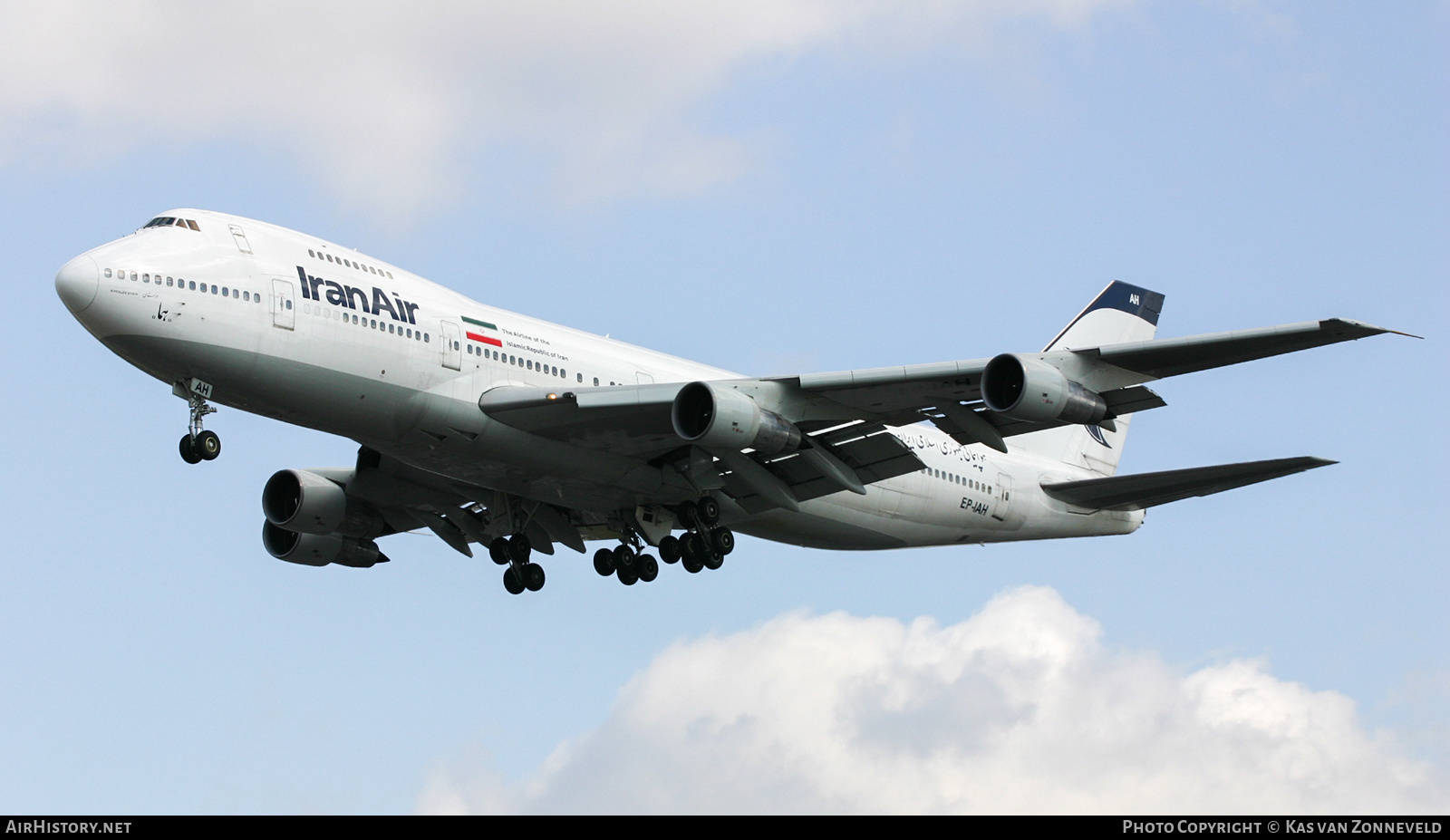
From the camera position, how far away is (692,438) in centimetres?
2905

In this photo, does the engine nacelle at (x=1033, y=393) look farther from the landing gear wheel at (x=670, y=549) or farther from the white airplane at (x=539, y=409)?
the landing gear wheel at (x=670, y=549)

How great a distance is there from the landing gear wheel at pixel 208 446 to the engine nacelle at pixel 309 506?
768cm

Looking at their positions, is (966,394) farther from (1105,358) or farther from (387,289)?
(387,289)

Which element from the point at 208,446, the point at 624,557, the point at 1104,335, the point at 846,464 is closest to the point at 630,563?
the point at 624,557

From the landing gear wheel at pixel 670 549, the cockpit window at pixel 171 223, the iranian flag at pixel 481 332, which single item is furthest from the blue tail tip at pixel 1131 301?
the cockpit window at pixel 171 223

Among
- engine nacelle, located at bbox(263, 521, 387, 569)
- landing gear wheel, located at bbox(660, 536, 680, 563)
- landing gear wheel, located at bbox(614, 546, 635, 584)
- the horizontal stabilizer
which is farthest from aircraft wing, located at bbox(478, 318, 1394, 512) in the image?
engine nacelle, located at bbox(263, 521, 387, 569)

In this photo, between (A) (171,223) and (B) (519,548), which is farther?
(B) (519,548)

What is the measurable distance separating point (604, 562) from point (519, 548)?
6.45 ft

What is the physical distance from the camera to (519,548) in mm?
34938

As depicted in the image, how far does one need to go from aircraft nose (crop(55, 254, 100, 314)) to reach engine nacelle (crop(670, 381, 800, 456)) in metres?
10.4

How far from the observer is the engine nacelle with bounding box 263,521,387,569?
36.8 meters

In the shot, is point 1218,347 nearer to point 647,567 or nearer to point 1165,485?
point 1165,485
